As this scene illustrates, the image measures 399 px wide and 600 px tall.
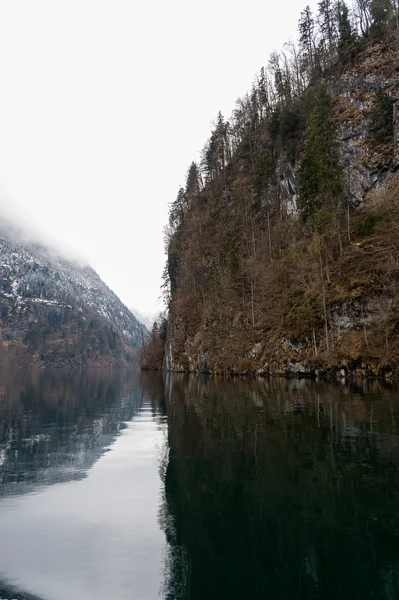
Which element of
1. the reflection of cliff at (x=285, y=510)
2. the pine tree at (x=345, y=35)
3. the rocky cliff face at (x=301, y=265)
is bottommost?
the reflection of cliff at (x=285, y=510)

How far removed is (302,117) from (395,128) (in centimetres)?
2467

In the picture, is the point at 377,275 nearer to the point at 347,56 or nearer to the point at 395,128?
the point at 395,128

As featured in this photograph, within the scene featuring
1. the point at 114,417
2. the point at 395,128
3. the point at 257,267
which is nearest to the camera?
the point at 114,417

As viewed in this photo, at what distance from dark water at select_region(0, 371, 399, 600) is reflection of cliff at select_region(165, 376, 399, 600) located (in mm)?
33

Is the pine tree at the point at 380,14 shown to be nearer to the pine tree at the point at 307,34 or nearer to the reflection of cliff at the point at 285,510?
the pine tree at the point at 307,34

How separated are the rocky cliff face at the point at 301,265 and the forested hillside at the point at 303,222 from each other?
20 cm

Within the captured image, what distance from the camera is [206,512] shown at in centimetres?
885

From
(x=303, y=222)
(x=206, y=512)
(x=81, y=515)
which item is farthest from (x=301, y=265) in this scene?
(x=81, y=515)

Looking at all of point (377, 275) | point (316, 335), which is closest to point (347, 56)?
point (377, 275)

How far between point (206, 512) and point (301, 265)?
47.0 meters

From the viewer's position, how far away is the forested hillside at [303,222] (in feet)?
153

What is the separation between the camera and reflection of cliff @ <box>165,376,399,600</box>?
6004 millimetres

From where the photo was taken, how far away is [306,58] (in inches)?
3679

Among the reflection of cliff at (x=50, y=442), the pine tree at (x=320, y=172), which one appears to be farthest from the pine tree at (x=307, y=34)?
the reflection of cliff at (x=50, y=442)
